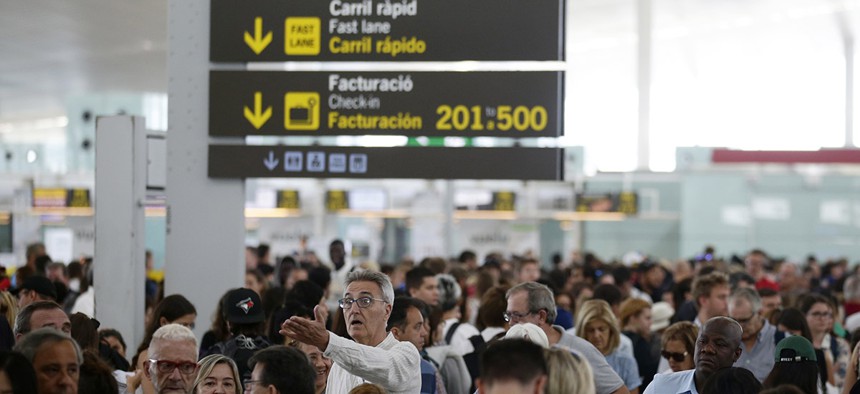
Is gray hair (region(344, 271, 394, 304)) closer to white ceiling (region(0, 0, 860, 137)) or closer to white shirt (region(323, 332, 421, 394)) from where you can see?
white shirt (region(323, 332, 421, 394))

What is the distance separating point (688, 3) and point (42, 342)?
107 feet

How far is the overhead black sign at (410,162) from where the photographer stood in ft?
29.3

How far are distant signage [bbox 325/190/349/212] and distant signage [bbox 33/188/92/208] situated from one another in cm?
533

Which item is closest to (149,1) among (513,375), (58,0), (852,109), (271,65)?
(58,0)

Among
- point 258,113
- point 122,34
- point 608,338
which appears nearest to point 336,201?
point 122,34

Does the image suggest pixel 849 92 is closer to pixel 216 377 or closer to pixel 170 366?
pixel 170 366

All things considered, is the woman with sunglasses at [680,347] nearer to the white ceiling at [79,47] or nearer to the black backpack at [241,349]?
the black backpack at [241,349]

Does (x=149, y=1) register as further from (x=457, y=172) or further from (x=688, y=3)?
(x=688, y=3)

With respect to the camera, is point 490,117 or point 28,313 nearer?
point 28,313

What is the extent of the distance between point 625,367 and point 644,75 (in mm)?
26486

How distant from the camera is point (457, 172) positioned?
8.92m

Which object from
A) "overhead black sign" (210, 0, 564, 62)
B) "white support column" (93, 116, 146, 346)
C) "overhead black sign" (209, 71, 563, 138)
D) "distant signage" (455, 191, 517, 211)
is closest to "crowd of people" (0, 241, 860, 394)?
"white support column" (93, 116, 146, 346)

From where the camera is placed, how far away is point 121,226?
30.6 feet

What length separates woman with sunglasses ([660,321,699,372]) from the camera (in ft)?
23.1
